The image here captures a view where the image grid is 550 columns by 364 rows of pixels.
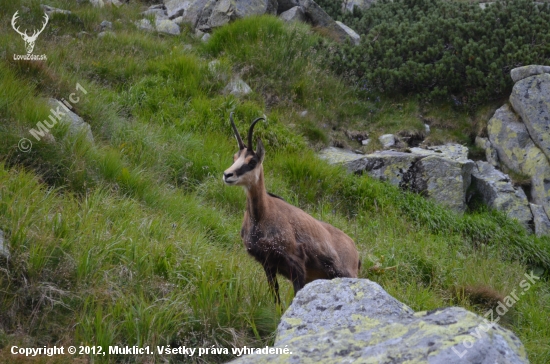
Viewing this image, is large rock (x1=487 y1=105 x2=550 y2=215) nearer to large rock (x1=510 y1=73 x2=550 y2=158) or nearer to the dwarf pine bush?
large rock (x1=510 y1=73 x2=550 y2=158)

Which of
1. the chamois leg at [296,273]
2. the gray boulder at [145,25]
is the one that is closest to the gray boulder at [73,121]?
the chamois leg at [296,273]

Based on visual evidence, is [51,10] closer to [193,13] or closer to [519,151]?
[193,13]

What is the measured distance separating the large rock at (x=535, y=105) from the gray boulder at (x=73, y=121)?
9.50 meters

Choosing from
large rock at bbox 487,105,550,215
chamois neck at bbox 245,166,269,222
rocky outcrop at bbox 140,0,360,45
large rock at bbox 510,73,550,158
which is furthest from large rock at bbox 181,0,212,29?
chamois neck at bbox 245,166,269,222

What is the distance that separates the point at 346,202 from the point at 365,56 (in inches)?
234

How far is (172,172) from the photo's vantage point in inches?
363

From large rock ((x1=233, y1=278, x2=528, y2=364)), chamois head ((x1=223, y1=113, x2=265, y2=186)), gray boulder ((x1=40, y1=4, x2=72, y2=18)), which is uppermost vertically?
large rock ((x1=233, y1=278, x2=528, y2=364))

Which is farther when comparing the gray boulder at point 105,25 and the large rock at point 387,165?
the gray boulder at point 105,25

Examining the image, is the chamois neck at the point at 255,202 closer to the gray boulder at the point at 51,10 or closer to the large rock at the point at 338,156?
the large rock at the point at 338,156

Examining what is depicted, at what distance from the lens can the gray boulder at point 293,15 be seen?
16734mm

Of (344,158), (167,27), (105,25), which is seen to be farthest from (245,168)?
(167,27)

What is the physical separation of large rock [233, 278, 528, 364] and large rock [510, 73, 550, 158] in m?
9.77

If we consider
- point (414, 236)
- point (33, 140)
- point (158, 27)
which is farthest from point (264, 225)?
point (158, 27)

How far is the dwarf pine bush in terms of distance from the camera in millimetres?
13906
